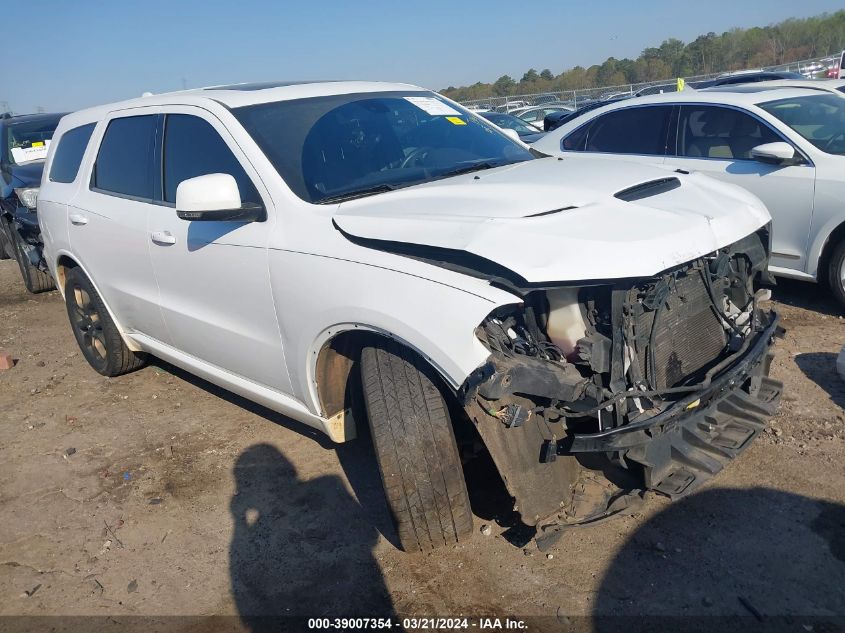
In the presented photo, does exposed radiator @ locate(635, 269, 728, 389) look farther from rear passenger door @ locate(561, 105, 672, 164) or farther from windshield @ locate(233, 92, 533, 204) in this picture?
rear passenger door @ locate(561, 105, 672, 164)

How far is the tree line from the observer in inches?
1762

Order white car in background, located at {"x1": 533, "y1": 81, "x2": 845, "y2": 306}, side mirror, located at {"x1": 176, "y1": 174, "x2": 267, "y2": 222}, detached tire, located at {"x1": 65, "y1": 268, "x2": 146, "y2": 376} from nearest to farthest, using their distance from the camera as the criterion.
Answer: side mirror, located at {"x1": 176, "y1": 174, "x2": 267, "y2": 222} → detached tire, located at {"x1": 65, "y1": 268, "x2": 146, "y2": 376} → white car in background, located at {"x1": 533, "y1": 81, "x2": 845, "y2": 306}

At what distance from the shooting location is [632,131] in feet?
20.3

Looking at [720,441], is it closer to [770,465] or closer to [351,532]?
[770,465]

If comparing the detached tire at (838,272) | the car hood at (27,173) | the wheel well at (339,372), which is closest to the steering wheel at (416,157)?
the wheel well at (339,372)

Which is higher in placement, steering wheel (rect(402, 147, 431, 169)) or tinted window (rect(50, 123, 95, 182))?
tinted window (rect(50, 123, 95, 182))

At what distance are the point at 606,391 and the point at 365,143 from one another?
5.88 feet

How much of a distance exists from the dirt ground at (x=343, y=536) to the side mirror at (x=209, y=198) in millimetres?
1458

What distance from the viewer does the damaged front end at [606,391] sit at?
2.53 meters

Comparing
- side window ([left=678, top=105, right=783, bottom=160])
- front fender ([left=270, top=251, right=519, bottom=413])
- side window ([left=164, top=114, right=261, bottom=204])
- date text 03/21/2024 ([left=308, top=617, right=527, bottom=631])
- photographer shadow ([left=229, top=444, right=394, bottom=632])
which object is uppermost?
side window ([left=164, top=114, right=261, bottom=204])

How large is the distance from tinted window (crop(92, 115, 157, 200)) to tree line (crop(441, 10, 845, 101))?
42.8m

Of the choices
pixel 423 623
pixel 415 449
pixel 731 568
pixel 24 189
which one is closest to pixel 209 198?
pixel 415 449

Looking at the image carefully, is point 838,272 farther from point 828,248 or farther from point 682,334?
point 682,334

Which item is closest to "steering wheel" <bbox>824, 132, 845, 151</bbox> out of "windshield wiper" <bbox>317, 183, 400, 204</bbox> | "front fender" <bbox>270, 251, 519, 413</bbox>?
"windshield wiper" <bbox>317, 183, 400, 204</bbox>
